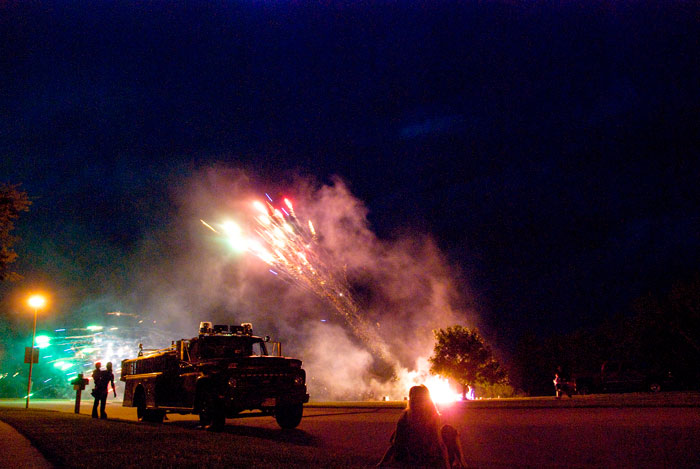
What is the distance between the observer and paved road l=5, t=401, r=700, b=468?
8.45 metres

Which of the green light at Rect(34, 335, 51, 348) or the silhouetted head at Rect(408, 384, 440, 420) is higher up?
the green light at Rect(34, 335, 51, 348)

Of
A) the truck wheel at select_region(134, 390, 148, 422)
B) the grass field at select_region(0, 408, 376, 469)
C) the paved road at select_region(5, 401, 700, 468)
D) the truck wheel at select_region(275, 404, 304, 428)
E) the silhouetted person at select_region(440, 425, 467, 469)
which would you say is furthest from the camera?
the truck wheel at select_region(134, 390, 148, 422)

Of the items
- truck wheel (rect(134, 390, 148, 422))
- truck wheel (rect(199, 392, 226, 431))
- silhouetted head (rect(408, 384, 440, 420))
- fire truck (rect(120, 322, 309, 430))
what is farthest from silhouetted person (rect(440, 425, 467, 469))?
truck wheel (rect(134, 390, 148, 422))

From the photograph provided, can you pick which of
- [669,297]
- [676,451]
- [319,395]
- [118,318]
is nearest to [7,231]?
[676,451]

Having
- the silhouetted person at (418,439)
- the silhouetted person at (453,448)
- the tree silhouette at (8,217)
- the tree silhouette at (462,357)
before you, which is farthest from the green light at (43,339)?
the silhouetted person at (453,448)

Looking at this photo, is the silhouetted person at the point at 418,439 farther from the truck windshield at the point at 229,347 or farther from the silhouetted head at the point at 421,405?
the truck windshield at the point at 229,347

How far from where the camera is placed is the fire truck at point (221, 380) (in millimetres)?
13828

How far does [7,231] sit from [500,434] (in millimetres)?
18803

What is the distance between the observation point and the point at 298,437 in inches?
498

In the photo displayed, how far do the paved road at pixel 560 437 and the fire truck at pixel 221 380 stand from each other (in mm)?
953

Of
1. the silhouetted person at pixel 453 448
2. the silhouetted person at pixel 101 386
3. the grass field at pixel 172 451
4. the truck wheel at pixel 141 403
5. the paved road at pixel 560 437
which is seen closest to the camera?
the silhouetted person at pixel 453 448

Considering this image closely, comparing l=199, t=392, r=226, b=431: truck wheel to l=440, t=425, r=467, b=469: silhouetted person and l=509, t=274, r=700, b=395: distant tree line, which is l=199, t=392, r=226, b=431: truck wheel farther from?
l=509, t=274, r=700, b=395: distant tree line

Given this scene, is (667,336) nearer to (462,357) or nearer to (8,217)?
(462,357)

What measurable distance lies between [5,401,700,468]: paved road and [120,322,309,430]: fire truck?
3.13 ft
